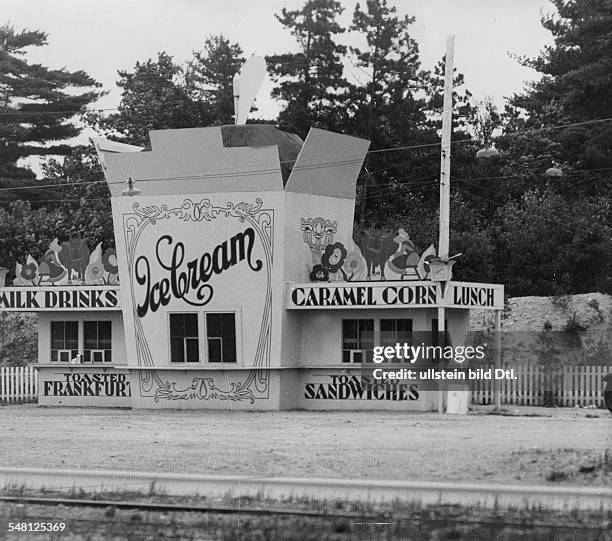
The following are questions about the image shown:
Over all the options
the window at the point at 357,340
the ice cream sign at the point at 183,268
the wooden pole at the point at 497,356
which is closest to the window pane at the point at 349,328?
the window at the point at 357,340

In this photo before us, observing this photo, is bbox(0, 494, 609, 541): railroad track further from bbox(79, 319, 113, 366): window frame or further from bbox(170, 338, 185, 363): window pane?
bbox(79, 319, 113, 366): window frame

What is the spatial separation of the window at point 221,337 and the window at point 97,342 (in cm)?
377

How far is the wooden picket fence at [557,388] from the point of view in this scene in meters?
31.6

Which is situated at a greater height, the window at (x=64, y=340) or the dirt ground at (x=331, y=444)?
the window at (x=64, y=340)

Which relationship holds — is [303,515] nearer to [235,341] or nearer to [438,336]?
[438,336]

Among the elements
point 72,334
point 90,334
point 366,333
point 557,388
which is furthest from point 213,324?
point 557,388

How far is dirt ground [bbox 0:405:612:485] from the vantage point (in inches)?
707

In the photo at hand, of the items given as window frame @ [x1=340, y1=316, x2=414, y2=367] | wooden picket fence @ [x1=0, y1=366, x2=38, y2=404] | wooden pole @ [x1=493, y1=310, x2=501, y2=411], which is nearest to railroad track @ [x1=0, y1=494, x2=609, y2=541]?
window frame @ [x1=340, y1=316, x2=414, y2=367]

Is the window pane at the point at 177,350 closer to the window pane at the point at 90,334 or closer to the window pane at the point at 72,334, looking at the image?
the window pane at the point at 90,334

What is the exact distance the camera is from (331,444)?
2142 centimetres

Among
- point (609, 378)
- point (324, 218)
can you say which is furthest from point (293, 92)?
point (609, 378)

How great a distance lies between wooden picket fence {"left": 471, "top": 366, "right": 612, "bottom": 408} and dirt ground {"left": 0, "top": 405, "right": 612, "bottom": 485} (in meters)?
2.28

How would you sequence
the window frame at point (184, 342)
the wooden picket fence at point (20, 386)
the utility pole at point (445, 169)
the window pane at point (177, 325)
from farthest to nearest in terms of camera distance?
the wooden picket fence at point (20, 386)
the window pane at point (177, 325)
the window frame at point (184, 342)
the utility pole at point (445, 169)

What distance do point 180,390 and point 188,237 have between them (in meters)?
3.71
